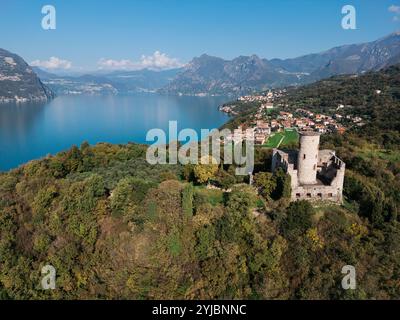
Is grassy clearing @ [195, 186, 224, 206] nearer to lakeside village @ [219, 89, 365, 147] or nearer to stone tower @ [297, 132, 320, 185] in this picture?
stone tower @ [297, 132, 320, 185]

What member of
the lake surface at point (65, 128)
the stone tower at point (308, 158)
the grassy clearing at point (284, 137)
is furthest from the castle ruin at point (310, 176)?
the lake surface at point (65, 128)

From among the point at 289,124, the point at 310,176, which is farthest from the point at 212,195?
the point at 289,124

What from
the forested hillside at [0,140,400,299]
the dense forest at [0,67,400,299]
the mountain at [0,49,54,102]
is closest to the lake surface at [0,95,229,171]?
the mountain at [0,49,54,102]

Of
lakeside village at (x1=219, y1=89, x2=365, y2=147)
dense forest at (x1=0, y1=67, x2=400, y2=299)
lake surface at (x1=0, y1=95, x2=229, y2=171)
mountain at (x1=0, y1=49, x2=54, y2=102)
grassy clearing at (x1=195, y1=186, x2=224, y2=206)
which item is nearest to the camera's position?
dense forest at (x1=0, y1=67, x2=400, y2=299)

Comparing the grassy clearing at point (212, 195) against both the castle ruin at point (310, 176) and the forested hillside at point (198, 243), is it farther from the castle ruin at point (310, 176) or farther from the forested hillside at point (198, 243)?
the castle ruin at point (310, 176)
